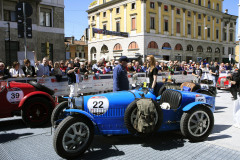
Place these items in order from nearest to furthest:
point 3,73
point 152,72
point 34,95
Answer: point 34,95 → point 152,72 → point 3,73

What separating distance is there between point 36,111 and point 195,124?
413 cm

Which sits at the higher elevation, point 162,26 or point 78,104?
point 162,26

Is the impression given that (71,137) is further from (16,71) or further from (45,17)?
(45,17)

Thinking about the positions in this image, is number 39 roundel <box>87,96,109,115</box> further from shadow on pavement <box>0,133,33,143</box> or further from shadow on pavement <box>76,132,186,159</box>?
shadow on pavement <box>0,133,33,143</box>

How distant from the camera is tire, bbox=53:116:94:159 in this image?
138 inches

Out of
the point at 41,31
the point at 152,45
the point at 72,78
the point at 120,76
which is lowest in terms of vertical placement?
the point at 72,78

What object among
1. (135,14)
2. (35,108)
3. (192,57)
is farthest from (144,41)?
(35,108)

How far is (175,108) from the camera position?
15.0 ft

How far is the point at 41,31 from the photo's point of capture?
19312mm

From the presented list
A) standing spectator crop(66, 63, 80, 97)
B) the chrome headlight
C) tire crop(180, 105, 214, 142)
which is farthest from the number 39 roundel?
standing spectator crop(66, 63, 80, 97)

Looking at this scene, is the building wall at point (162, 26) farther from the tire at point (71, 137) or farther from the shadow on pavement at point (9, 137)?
the tire at point (71, 137)

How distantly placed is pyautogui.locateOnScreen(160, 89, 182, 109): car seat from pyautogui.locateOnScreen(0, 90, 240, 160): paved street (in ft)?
2.65

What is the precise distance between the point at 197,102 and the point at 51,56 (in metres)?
17.9

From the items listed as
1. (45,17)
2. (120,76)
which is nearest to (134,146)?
(120,76)
